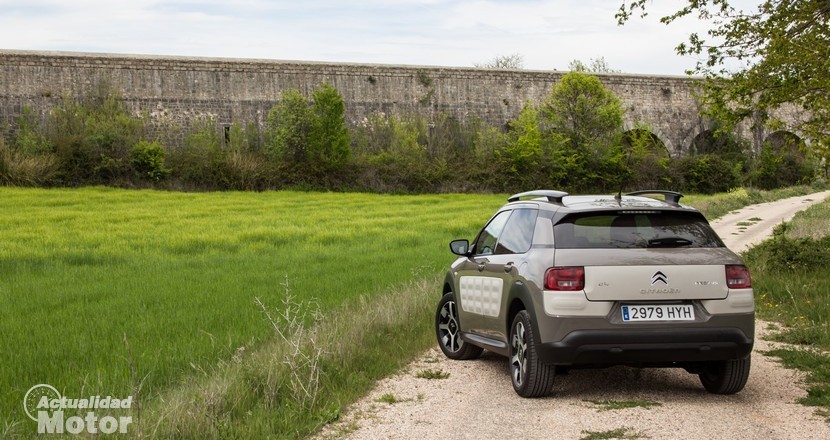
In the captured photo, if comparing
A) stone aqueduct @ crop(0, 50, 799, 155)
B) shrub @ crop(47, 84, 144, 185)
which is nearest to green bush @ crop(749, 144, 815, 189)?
stone aqueduct @ crop(0, 50, 799, 155)

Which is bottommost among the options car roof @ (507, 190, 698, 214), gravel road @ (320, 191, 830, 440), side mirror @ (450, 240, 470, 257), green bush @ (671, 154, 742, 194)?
green bush @ (671, 154, 742, 194)

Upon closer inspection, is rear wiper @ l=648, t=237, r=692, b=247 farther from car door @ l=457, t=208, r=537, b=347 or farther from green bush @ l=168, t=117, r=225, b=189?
green bush @ l=168, t=117, r=225, b=189

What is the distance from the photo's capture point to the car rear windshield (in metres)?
7.58

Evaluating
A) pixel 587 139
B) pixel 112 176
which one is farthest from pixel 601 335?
pixel 587 139

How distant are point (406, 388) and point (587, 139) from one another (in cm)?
4681

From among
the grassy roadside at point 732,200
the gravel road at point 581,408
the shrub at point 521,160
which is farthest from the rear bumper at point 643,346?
the shrub at point 521,160

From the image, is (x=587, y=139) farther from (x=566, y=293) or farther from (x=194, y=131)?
(x=566, y=293)

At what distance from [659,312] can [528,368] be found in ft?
3.51

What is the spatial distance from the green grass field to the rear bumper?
176cm

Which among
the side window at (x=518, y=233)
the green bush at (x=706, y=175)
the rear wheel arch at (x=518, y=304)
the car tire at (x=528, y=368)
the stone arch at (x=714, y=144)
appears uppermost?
the side window at (x=518, y=233)

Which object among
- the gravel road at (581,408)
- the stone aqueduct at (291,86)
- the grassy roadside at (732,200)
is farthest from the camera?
the stone aqueduct at (291,86)

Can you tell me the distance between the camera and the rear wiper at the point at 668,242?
759 cm

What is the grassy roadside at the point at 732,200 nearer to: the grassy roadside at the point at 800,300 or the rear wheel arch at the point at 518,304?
the grassy roadside at the point at 800,300

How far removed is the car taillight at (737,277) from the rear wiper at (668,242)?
376mm
